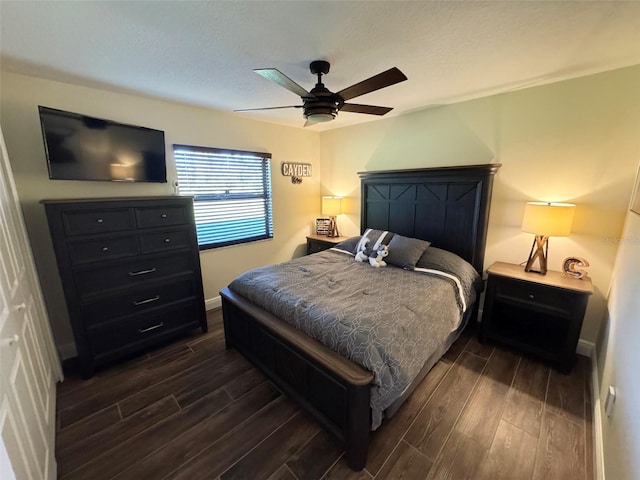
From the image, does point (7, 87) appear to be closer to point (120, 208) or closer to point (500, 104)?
point (120, 208)

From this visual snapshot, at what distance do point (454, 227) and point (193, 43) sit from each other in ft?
9.27

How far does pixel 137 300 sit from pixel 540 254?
3.65 metres

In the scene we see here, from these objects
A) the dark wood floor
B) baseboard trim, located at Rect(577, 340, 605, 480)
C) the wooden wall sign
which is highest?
the wooden wall sign

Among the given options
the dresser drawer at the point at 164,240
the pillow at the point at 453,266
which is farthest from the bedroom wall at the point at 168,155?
the pillow at the point at 453,266

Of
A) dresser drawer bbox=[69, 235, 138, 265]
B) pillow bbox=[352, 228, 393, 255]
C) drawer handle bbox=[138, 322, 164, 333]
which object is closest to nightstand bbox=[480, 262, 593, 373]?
pillow bbox=[352, 228, 393, 255]

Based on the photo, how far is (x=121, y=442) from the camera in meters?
1.64

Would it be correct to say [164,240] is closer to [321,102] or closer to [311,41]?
[321,102]

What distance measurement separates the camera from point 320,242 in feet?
12.8

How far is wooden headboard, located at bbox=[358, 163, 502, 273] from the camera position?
2693 millimetres

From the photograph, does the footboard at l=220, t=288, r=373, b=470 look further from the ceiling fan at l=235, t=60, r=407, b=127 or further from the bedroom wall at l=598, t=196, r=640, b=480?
the ceiling fan at l=235, t=60, r=407, b=127

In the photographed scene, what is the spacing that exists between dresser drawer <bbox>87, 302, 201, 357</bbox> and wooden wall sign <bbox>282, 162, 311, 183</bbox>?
218cm

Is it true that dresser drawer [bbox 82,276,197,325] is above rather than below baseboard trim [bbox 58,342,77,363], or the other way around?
above

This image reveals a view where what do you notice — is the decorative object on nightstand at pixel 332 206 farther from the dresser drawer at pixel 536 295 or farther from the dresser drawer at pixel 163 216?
the dresser drawer at pixel 536 295

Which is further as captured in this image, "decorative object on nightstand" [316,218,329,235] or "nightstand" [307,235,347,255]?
"decorative object on nightstand" [316,218,329,235]
